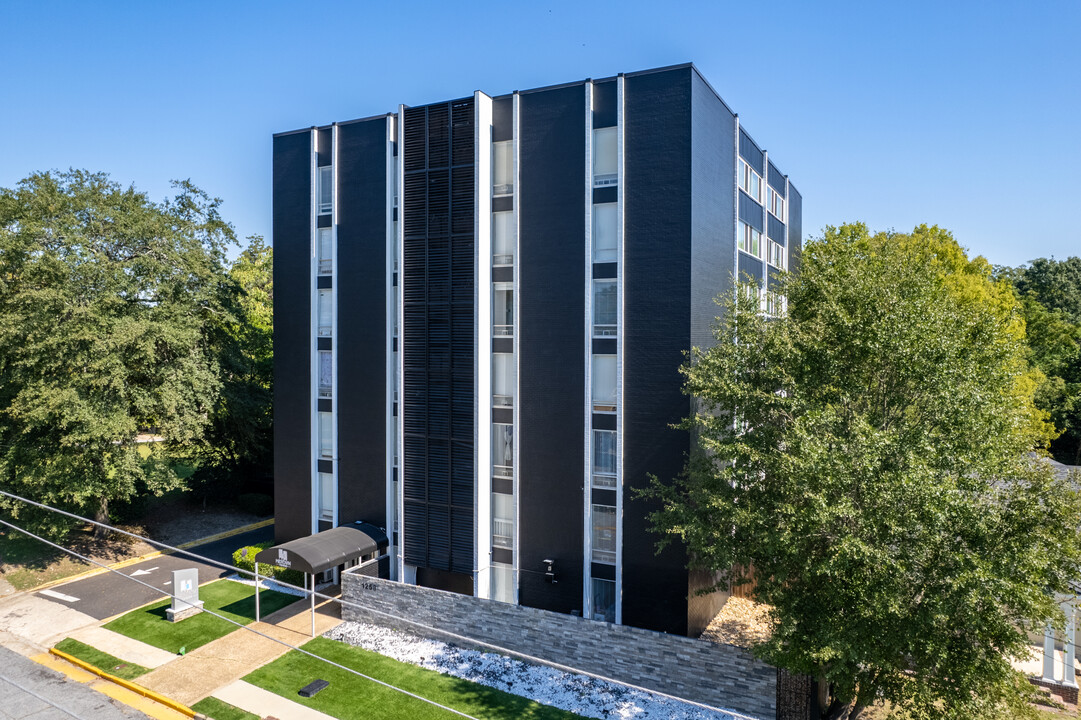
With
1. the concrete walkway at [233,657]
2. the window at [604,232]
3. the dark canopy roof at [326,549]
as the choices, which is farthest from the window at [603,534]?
the concrete walkway at [233,657]

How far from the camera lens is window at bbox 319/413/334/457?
24.7 meters

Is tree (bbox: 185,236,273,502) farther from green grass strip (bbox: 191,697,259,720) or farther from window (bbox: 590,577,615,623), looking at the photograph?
window (bbox: 590,577,615,623)

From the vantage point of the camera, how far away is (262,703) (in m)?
16.9

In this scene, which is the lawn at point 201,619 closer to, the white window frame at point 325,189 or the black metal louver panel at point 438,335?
the black metal louver panel at point 438,335

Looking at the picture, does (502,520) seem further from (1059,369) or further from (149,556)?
Result: (1059,369)

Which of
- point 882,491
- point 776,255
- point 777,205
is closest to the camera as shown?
point 882,491

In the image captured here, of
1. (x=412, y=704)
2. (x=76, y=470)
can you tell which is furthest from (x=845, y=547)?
(x=76, y=470)

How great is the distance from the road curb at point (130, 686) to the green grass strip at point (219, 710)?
25cm

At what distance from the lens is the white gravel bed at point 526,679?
16.7m

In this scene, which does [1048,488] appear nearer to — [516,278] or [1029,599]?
[1029,599]

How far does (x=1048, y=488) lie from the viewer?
1231cm

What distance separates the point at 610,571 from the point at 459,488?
556 centimetres

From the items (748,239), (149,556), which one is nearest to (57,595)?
(149,556)

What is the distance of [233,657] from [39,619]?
8538 mm
